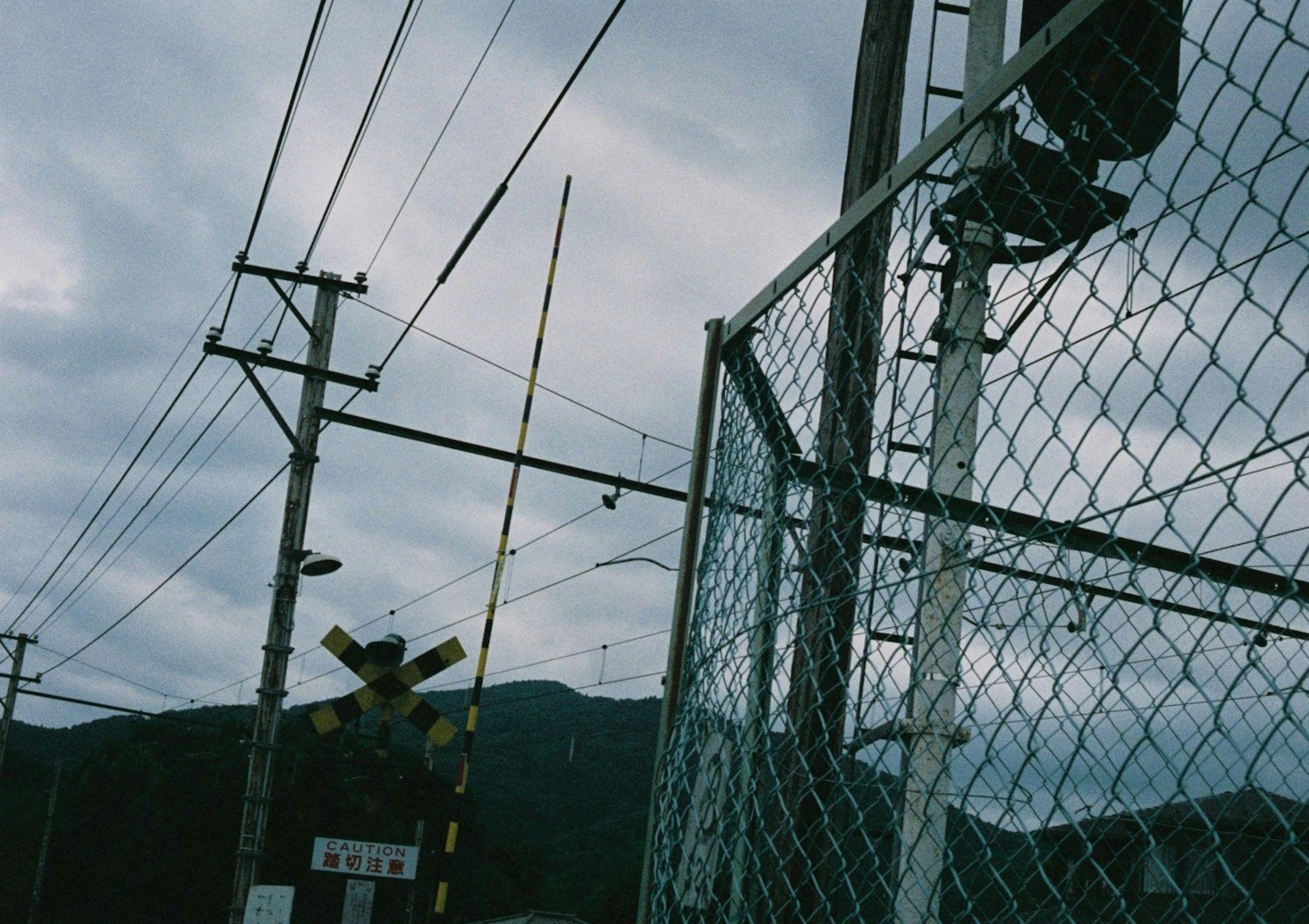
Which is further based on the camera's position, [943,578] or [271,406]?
[271,406]

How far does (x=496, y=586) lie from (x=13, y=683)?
24324 millimetres

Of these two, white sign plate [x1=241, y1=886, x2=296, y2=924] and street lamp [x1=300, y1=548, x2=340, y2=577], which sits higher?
street lamp [x1=300, y1=548, x2=340, y2=577]

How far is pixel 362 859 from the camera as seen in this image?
33.2ft

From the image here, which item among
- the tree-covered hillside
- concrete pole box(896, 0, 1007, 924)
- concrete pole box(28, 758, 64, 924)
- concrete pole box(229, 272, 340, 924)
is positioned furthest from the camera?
concrete pole box(28, 758, 64, 924)

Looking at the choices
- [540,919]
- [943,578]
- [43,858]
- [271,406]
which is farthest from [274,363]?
[43,858]

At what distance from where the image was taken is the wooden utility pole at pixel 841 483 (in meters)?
2.62

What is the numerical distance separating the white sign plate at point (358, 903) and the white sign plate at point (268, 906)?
0.45m

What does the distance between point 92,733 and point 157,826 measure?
38.3m

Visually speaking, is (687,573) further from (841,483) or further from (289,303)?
(289,303)

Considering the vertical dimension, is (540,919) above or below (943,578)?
below

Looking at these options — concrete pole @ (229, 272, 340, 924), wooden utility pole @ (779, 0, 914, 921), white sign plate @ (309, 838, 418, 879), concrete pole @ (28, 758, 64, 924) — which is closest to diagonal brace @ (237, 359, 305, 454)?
concrete pole @ (229, 272, 340, 924)

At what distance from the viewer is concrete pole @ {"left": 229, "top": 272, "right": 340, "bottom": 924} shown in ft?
39.7

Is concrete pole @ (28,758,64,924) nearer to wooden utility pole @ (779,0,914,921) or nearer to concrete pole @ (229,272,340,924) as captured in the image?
concrete pole @ (229,272,340,924)

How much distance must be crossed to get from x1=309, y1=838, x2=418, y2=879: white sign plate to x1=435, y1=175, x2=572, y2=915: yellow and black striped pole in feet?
2.84
